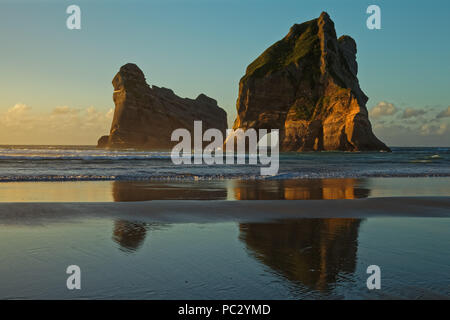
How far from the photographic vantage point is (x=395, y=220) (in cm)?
908

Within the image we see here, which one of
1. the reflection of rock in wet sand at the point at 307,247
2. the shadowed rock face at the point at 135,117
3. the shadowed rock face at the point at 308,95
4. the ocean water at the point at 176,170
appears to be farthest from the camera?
the shadowed rock face at the point at 135,117

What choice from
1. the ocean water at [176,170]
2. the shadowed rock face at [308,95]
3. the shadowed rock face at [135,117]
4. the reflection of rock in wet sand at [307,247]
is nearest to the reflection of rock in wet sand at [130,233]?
the reflection of rock in wet sand at [307,247]

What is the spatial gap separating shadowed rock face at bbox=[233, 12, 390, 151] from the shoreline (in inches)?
3337

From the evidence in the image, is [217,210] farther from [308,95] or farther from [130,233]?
[308,95]

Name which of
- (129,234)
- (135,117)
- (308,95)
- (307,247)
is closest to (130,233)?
(129,234)

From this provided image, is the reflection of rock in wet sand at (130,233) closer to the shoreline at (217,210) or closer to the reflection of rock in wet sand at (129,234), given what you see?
the reflection of rock in wet sand at (129,234)

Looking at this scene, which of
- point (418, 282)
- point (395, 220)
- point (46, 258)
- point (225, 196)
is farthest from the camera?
point (225, 196)

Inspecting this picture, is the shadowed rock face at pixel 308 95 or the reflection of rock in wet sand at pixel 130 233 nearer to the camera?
the reflection of rock in wet sand at pixel 130 233

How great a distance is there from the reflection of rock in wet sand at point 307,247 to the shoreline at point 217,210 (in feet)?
3.55

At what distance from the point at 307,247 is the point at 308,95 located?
110625 mm

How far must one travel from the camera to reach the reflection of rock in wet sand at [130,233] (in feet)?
20.9

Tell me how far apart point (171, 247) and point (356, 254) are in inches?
113
